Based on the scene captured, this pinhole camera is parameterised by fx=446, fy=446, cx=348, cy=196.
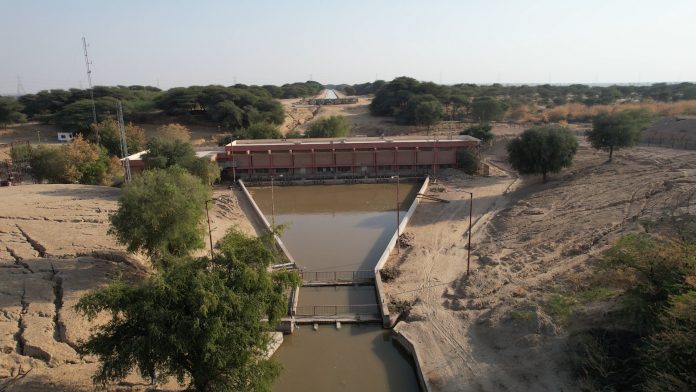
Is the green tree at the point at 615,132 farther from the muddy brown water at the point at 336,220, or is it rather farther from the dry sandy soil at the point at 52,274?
the dry sandy soil at the point at 52,274

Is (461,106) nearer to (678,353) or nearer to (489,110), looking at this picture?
(489,110)

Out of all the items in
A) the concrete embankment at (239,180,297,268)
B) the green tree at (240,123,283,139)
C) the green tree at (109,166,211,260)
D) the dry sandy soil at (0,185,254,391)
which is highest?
the green tree at (240,123,283,139)

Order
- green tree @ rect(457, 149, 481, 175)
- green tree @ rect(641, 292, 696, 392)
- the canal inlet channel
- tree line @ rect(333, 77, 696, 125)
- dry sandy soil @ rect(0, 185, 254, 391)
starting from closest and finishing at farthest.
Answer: green tree @ rect(641, 292, 696, 392)
dry sandy soil @ rect(0, 185, 254, 391)
the canal inlet channel
green tree @ rect(457, 149, 481, 175)
tree line @ rect(333, 77, 696, 125)

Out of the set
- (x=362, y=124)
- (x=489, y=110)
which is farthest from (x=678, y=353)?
Result: (x=362, y=124)

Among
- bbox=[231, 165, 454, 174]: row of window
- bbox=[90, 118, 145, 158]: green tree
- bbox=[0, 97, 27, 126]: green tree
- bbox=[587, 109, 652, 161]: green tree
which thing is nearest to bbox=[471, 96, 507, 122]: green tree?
bbox=[231, 165, 454, 174]: row of window

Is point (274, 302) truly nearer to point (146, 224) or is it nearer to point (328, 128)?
point (146, 224)

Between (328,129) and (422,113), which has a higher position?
(422,113)

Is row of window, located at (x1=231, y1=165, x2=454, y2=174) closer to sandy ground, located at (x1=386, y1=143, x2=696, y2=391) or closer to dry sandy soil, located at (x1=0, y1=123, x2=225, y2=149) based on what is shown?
sandy ground, located at (x1=386, y1=143, x2=696, y2=391)
